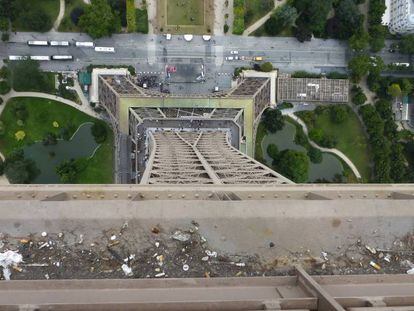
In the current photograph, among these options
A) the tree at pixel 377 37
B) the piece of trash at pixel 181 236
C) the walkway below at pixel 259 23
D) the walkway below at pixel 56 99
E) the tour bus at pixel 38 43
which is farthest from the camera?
the walkway below at pixel 259 23

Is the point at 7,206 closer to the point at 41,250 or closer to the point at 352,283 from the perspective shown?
the point at 41,250

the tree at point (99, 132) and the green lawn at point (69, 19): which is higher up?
the green lawn at point (69, 19)

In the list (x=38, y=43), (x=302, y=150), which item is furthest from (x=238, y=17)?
(x=38, y=43)

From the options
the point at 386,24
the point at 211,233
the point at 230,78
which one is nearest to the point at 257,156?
the point at 230,78

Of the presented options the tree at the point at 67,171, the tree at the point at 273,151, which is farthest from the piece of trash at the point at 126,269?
the tree at the point at 273,151

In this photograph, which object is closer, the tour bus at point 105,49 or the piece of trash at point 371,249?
the piece of trash at point 371,249

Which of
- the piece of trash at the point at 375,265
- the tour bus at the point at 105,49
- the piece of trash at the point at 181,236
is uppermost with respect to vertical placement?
the tour bus at the point at 105,49

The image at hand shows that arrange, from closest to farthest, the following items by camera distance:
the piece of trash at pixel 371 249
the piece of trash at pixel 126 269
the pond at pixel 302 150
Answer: the piece of trash at pixel 126 269, the piece of trash at pixel 371 249, the pond at pixel 302 150

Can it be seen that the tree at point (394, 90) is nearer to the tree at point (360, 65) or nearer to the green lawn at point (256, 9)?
the tree at point (360, 65)
